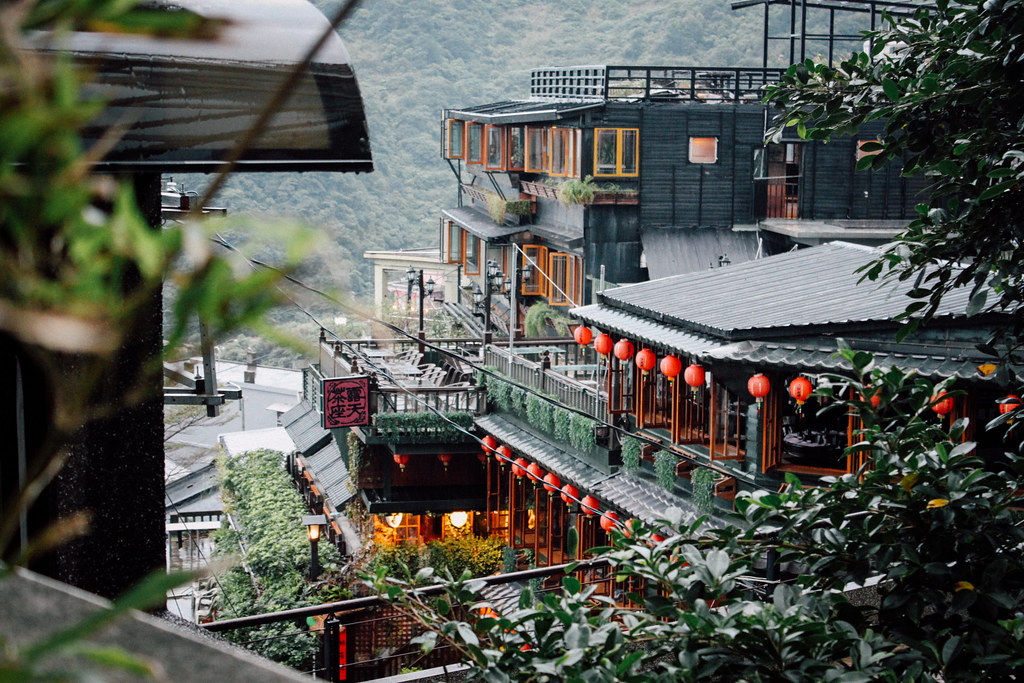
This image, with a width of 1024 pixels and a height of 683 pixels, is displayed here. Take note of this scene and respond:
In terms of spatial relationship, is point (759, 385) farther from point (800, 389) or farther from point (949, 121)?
point (949, 121)

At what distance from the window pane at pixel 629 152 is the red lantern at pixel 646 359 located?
1229 cm

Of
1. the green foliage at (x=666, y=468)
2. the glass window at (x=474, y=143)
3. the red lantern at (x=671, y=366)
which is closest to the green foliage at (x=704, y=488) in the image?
the green foliage at (x=666, y=468)

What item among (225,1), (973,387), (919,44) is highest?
(919,44)

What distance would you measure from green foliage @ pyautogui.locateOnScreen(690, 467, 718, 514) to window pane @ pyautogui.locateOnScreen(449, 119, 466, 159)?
20.8 meters

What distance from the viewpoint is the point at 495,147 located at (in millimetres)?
31172

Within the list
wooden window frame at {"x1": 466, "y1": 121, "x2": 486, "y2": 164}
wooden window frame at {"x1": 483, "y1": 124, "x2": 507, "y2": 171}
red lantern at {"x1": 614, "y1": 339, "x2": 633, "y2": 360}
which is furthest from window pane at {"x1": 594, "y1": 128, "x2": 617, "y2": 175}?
red lantern at {"x1": 614, "y1": 339, "x2": 633, "y2": 360}

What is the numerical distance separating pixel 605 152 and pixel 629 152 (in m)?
0.61

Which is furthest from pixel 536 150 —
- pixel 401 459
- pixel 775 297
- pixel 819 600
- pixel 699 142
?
pixel 819 600

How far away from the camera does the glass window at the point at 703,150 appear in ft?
87.5

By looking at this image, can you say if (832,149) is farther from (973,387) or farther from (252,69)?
(252,69)

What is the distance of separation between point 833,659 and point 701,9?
1835 inches

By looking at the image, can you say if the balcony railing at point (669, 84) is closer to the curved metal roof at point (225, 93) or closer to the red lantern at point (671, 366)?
the red lantern at point (671, 366)

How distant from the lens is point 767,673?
9.71 ft

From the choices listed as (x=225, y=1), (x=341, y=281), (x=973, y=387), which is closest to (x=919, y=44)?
(x=225, y=1)
